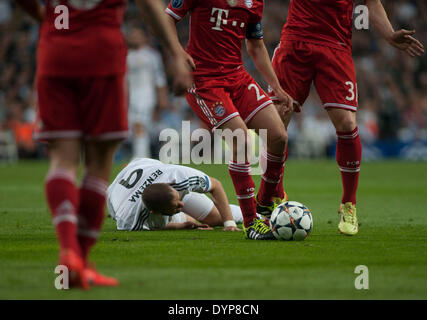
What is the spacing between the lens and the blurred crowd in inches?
875

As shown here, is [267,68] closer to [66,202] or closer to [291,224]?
[291,224]

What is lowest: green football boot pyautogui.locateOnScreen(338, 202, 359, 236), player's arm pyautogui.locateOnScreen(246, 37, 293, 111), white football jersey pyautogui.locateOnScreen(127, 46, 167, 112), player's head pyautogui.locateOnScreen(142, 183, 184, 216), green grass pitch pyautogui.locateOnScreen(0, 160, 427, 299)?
green grass pitch pyautogui.locateOnScreen(0, 160, 427, 299)

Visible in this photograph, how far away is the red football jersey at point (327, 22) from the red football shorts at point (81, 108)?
10.5ft

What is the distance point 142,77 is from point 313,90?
990 centimetres

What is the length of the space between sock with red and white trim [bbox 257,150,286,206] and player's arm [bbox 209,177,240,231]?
0.34 metres

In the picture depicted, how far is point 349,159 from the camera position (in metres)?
6.61

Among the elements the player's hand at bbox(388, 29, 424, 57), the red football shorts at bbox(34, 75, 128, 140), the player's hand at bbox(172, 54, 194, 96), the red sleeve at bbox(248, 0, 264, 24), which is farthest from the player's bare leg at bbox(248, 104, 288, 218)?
the red football shorts at bbox(34, 75, 128, 140)

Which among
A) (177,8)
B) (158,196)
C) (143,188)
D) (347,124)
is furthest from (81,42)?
(347,124)

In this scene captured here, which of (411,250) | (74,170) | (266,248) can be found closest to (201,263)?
(266,248)

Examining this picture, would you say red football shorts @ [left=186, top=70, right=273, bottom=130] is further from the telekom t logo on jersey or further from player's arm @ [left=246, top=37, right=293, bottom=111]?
the telekom t logo on jersey

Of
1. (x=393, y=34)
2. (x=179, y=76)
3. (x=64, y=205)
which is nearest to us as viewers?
(x=64, y=205)

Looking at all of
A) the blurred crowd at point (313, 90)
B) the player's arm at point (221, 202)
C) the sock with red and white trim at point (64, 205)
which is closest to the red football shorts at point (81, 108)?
the sock with red and white trim at point (64, 205)

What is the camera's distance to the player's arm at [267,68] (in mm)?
6332
